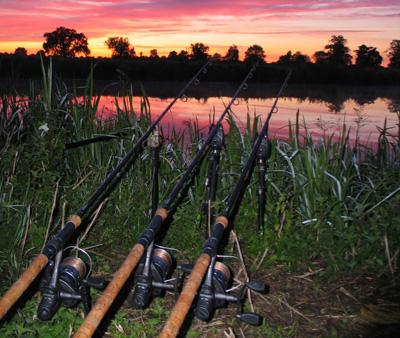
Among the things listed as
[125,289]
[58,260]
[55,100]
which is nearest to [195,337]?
[125,289]

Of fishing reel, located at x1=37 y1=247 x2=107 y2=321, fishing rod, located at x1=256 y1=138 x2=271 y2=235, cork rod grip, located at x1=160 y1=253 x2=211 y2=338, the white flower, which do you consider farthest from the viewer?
the white flower

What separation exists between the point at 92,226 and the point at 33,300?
104 cm

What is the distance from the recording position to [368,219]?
3.91 m

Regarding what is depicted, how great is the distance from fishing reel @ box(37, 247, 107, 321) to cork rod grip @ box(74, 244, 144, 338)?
32cm

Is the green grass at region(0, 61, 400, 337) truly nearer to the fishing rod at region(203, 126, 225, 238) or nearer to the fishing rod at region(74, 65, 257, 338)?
the fishing rod at region(203, 126, 225, 238)

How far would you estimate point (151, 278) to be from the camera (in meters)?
2.88

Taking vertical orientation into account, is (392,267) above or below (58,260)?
below

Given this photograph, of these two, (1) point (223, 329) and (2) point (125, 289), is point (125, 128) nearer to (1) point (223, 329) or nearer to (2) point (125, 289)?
(2) point (125, 289)

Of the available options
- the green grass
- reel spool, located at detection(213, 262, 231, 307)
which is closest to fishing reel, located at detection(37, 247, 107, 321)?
the green grass

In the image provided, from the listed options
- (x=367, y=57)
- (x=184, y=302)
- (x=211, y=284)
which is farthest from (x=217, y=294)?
(x=367, y=57)

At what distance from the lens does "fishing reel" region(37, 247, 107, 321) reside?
268cm

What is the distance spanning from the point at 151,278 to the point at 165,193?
1.72m

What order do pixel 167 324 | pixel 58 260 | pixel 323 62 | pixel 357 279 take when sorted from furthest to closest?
pixel 323 62, pixel 357 279, pixel 58 260, pixel 167 324

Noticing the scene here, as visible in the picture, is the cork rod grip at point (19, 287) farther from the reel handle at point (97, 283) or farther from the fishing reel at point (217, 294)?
the fishing reel at point (217, 294)
